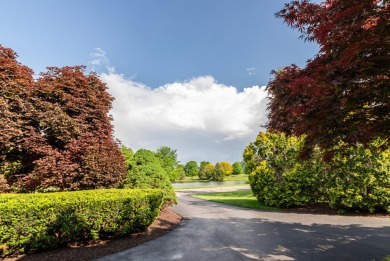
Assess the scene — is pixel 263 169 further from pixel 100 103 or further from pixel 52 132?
pixel 52 132

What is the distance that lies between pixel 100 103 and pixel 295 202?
38.8 ft

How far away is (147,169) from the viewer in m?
10.6

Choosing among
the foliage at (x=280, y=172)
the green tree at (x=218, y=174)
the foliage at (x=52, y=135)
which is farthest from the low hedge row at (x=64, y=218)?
the green tree at (x=218, y=174)

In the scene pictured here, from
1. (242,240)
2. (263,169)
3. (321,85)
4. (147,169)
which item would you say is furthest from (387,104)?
(263,169)

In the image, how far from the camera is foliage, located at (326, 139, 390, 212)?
9589mm

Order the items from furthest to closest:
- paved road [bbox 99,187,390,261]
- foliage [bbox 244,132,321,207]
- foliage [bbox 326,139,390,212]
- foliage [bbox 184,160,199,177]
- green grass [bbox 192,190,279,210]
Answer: foliage [bbox 184,160,199,177]
green grass [bbox 192,190,279,210]
foliage [bbox 244,132,321,207]
foliage [bbox 326,139,390,212]
paved road [bbox 99,187,390,261]

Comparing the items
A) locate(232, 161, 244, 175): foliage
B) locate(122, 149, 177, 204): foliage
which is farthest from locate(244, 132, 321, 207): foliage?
locate(232, 161, 244, 175): foliage

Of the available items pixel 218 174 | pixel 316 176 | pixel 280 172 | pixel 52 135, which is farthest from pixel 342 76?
pixel 218 174

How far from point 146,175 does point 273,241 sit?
253 inches

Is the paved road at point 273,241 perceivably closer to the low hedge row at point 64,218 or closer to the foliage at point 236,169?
the low hedge row at point 64,218

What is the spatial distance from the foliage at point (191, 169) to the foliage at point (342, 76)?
310 feet

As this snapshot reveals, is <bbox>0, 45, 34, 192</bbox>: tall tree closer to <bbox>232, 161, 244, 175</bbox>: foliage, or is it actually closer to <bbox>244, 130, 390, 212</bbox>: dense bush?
<bbox>244, 130, 390, 212</bbox>: dense bush

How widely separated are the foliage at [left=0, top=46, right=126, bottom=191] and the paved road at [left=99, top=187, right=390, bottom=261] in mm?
4018

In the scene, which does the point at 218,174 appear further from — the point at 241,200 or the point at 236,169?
the point at 241,200
